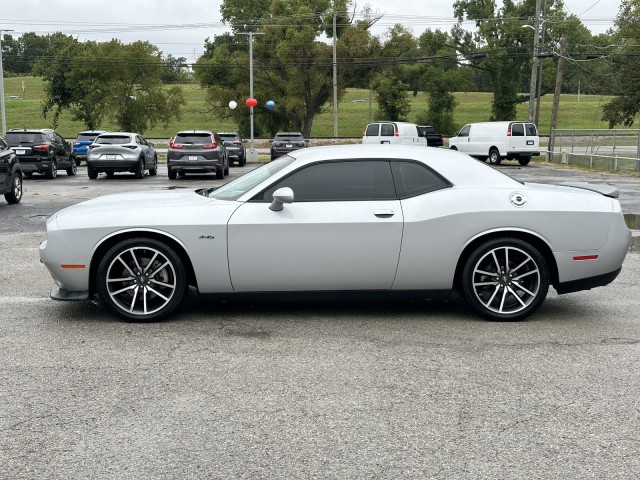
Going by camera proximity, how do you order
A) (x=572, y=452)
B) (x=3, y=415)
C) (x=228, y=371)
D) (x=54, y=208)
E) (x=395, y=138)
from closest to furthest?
(x=572, y=452)
(x=3, y=415)
(x=228, y=371)
(x=54, y=208)
(x=395, y=138)

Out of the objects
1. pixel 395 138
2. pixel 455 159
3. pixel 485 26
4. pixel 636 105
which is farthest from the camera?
pixel 485 26

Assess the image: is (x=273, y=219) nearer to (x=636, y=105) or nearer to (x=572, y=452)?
(x=572, y=452)

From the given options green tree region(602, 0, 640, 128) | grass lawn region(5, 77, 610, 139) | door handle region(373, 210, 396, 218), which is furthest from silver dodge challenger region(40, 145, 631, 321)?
grass lawn region(5, 77, 610, 139)

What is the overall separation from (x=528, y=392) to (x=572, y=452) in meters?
0.92

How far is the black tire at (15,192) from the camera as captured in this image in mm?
17019

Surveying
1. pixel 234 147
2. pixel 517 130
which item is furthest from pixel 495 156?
pixel 234 147

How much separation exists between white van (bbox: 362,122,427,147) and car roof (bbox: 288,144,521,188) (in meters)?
30.5

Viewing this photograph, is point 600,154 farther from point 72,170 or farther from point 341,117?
point 341,117

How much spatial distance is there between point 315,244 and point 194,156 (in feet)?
64.0

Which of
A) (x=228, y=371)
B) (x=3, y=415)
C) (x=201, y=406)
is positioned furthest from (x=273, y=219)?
(x=3, y=415)

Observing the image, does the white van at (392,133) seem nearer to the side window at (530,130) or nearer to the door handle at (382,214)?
the side window at (530,130)

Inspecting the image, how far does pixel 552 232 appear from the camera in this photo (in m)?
6.69

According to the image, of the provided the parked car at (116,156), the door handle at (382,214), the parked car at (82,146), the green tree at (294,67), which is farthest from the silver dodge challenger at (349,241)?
the green tree at (294,67)

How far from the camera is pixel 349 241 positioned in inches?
258
